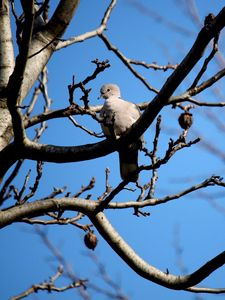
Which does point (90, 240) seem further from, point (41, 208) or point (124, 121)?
point (124, 121)

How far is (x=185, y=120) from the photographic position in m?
2.94

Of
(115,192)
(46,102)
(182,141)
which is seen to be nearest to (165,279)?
(115,192)

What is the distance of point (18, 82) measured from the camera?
83.3 inches

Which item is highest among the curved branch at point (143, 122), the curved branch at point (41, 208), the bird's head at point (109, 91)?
the bird's head at point (109, 91)

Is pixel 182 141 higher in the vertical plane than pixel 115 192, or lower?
higher

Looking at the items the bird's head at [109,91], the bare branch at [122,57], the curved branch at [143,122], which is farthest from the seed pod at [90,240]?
the bird's head at [109,91]

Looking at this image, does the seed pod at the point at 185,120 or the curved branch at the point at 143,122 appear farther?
the seed pod at the point at 185,120

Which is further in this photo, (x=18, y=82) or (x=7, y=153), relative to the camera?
(x=7, y=153)

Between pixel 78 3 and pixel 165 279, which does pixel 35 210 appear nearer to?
pixel 165 279

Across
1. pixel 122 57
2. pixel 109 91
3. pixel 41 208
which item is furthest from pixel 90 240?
pixel 109 91

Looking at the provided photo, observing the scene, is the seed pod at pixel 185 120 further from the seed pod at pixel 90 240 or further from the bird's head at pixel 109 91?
the bird's head at pixel 109 91

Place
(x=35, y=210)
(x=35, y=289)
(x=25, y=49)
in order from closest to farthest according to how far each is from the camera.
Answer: (x=25, y=49), (x=35, y=210), (x=35, y=289)

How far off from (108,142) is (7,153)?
615 mm

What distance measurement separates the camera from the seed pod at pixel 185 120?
2.91 meters
